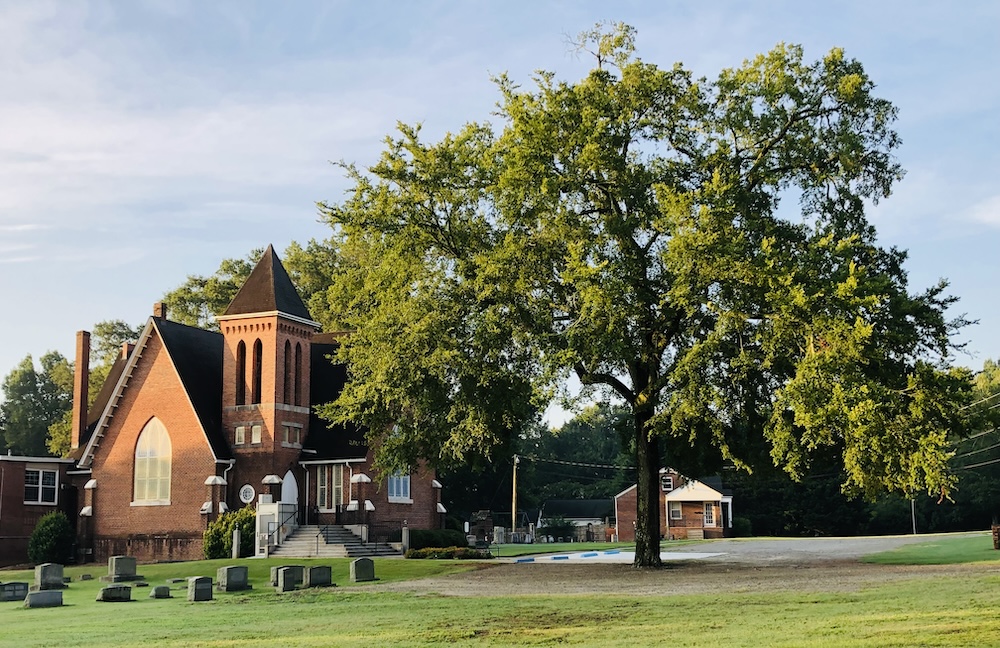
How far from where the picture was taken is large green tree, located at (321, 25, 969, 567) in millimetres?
27641

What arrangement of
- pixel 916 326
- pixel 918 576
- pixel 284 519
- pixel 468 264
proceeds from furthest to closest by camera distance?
pixel 284 519
pixel 468 264
pixel 916 326
pixel 918 576

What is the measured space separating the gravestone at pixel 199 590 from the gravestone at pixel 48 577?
7.40 m

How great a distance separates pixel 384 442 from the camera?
Answer: 111 feet

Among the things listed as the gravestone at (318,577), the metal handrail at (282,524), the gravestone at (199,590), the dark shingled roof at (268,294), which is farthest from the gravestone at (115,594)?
the dark shingled roof at (268,294)

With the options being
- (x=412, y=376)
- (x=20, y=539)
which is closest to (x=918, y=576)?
(x=412, y=376)

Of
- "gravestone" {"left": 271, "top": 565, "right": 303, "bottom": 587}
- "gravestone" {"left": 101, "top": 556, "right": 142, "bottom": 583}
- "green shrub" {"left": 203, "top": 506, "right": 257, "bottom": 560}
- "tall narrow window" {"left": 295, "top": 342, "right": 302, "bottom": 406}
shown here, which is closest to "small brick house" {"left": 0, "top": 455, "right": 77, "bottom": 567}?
"green shrub" {"left": 203, "top": 506, "right": 257, "bottom": 560}

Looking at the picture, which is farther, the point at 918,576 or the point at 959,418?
the point at 959,418

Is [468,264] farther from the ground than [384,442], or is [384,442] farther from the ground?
[468,264]

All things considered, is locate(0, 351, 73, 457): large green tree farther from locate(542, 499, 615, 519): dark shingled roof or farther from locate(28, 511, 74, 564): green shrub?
locate(542, 499, 615, 519): dark shingled roof

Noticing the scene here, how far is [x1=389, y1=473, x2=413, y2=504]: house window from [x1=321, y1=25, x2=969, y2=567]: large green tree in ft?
52.0

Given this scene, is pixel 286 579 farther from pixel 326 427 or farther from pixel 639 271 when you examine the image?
pixel 326 427

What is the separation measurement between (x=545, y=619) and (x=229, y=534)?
2897 centimetres

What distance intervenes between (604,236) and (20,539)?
1369 inches

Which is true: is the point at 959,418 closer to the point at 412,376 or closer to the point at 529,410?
the point at 529,410
